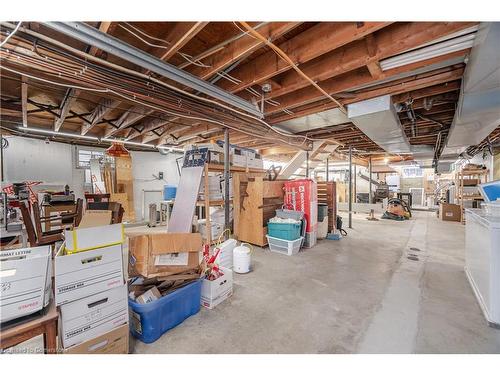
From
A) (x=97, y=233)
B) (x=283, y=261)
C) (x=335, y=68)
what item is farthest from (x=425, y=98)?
(x=97, y=233)

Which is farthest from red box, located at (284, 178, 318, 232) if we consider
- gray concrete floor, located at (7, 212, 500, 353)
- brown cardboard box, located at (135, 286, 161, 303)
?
brown cardboard box, located at (135, 286, 161, 303)

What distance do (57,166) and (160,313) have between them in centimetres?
608

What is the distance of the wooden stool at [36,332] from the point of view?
103 cm

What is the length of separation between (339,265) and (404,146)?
3.48 metres

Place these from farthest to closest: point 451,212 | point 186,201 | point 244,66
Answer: point 451,212 < point 186,201 < point 244,66

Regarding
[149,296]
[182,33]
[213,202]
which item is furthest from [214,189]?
[182,33]

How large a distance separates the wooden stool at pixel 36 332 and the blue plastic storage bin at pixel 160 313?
492 millimetres

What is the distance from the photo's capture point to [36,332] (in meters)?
1.12

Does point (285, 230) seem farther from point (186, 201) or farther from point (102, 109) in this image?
point (102, 109)

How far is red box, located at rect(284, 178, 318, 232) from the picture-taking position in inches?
160

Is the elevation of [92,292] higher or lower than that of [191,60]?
lower

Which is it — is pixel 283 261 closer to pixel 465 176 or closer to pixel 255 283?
pixel 255 283

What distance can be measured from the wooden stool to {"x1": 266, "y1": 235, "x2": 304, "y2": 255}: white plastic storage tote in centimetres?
303

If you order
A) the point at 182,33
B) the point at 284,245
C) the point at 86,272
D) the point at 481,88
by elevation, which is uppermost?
the point at 182,33
